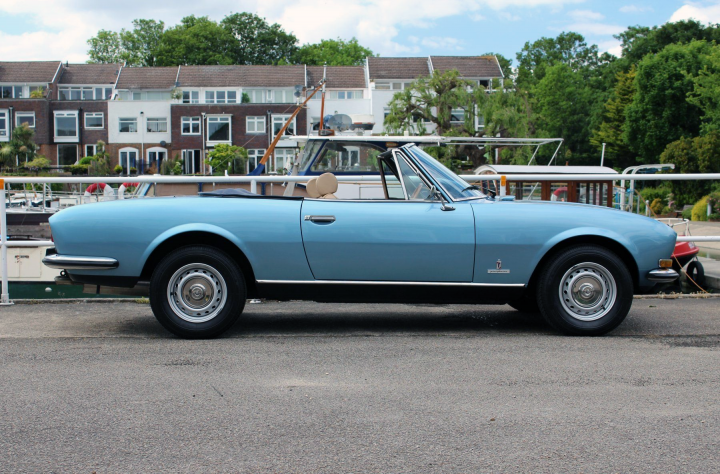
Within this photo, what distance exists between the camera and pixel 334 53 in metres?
99.2

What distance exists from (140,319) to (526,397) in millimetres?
3703

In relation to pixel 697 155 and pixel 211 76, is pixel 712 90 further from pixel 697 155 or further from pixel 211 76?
pixel 211 76

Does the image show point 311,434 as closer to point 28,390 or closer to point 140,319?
point 28,390

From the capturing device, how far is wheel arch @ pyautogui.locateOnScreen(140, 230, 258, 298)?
5.71 m

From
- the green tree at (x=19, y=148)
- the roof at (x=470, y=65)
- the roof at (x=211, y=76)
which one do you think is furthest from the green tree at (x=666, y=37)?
the green tree at (x=19, y=148)

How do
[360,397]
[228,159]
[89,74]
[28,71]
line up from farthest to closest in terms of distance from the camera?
[89,74]
[28,71]
[228,159]
[360,397]

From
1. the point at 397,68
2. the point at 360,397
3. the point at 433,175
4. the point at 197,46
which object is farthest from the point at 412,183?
the point at 197,46

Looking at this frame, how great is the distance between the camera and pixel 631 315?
6883 mm

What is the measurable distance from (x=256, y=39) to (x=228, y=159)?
48687mm

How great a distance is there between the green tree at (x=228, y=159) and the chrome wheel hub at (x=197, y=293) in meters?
47.4

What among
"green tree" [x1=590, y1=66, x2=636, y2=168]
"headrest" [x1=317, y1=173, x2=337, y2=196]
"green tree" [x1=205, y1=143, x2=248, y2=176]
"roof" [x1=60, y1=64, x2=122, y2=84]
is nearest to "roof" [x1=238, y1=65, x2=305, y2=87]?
"roof" [x1=60, y1=64, x2=122, y2=84]

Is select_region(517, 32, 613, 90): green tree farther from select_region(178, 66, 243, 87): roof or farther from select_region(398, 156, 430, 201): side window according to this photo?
select_region(398, 156, 430, 201): side window

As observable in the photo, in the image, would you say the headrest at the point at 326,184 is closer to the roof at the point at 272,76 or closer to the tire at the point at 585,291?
the tire at the point at 585,291

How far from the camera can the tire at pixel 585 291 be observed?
576cm
